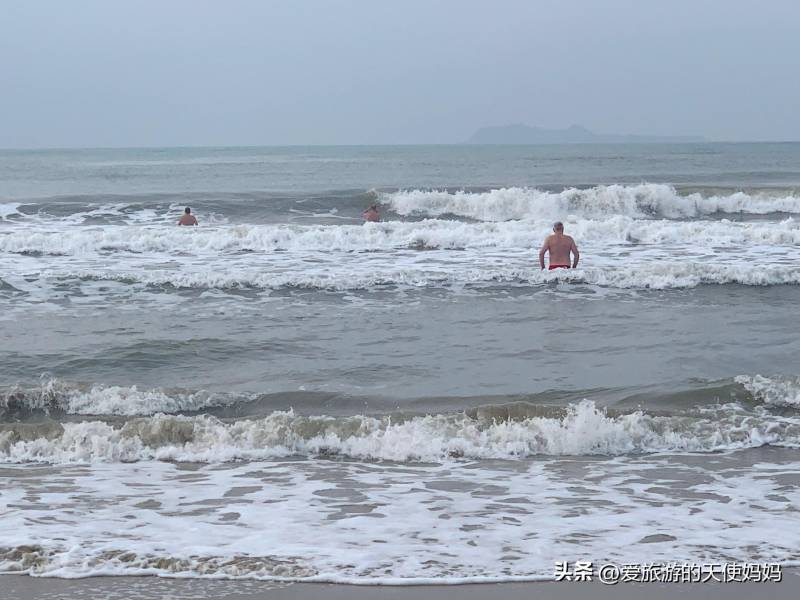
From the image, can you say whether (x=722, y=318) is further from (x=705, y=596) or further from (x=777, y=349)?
(x=705, y=596)

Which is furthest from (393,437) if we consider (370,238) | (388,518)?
(370,238)

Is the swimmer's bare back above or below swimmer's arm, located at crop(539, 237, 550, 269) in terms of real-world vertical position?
above

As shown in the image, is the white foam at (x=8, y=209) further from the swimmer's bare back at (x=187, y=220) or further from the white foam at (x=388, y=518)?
the white foam at (x=388, y=518)

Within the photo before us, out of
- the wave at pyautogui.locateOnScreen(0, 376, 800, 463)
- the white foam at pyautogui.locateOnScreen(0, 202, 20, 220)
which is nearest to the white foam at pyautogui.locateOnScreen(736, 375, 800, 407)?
the wave at pyautogui.locateOnScreen(0, 376, 800, 463)

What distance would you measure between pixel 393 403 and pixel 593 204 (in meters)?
21.8

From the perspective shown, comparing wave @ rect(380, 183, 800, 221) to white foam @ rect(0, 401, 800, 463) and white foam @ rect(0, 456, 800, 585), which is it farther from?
white foam @ rect(0, 456, 800, 585)

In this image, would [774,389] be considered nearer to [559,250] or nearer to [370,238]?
[559,250]

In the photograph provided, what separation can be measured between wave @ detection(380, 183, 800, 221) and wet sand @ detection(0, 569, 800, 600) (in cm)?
2411

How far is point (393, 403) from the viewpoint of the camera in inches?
338

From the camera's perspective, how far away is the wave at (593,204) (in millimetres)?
28531

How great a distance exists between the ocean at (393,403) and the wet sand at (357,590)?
12 cm

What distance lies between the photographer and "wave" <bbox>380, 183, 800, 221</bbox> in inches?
1123

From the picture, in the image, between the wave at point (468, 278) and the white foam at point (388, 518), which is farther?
the wave at point (468, 278)

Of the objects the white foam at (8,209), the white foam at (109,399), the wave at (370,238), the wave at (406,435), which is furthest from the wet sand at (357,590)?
the white foam at (8,209)
